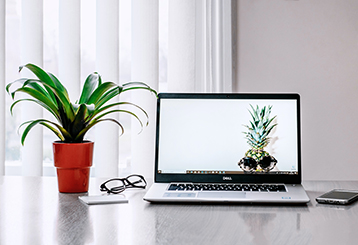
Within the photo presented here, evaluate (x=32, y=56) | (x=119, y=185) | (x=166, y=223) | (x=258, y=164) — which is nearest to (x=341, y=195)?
(x=258, y=164)

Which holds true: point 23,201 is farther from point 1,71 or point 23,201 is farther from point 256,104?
point 1,71

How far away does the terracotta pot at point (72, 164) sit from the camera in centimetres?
100

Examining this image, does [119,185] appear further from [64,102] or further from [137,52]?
[137,52]

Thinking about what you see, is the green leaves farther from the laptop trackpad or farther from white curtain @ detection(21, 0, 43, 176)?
white curtain @ detection(21, 0, 43, 176)

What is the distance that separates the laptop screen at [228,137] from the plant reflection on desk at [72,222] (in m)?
0.24

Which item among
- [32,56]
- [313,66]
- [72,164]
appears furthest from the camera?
[313,66]

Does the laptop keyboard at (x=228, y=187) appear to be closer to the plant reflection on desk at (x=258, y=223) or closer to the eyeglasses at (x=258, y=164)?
the eyeglasses at (x=258, y=164)

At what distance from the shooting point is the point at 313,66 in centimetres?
176

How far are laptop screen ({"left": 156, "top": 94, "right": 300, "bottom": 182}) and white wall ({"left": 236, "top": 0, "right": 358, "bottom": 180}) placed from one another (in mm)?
743

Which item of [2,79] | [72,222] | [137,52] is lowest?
[72,222]

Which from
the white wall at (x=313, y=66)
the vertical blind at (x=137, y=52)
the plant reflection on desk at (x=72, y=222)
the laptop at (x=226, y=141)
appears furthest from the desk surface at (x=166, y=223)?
the white wall at (x=313, y=66)

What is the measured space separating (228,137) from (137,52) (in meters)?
0.75

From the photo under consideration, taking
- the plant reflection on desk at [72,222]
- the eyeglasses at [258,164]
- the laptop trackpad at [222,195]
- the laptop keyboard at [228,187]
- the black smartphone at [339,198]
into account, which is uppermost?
the eyeglasses at [258,164]

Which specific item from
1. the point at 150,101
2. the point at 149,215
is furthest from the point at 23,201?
the point at 150,101
